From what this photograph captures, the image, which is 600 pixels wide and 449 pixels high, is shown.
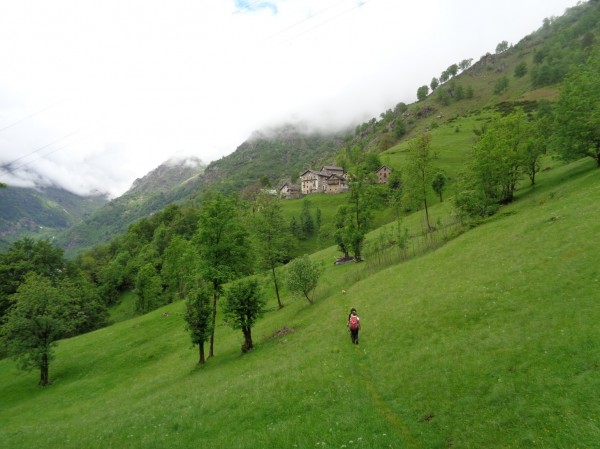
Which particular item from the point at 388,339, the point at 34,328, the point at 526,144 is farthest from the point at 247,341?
the point at 526,144

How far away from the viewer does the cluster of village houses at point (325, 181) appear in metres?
156

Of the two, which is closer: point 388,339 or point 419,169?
point 388,339

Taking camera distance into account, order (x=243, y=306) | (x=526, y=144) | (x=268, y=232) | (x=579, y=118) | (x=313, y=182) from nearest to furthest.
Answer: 1. (x=243, y=306)
2. (x=579, y=118)
3. (x=268, y=232)
4. (x=526, y=144)
5. (x=313, y=182)

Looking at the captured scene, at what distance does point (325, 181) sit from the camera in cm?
18312

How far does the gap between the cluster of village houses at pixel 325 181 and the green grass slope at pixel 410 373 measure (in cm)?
11182

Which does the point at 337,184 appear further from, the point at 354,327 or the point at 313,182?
the point at 354,327

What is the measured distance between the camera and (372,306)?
35.3 metres

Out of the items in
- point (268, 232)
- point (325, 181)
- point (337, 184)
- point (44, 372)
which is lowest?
point (44, 372)

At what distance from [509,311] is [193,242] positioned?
29400mm

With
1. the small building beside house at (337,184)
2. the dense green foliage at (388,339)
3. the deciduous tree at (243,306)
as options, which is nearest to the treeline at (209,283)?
the deciduous tree at (243,306)

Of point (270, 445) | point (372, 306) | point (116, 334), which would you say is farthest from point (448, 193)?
point (270, 445)

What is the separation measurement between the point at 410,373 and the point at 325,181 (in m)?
166

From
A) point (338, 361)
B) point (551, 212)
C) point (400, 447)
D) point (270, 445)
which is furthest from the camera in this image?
point (551, 212)

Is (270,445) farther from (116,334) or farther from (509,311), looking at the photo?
(116,334)
